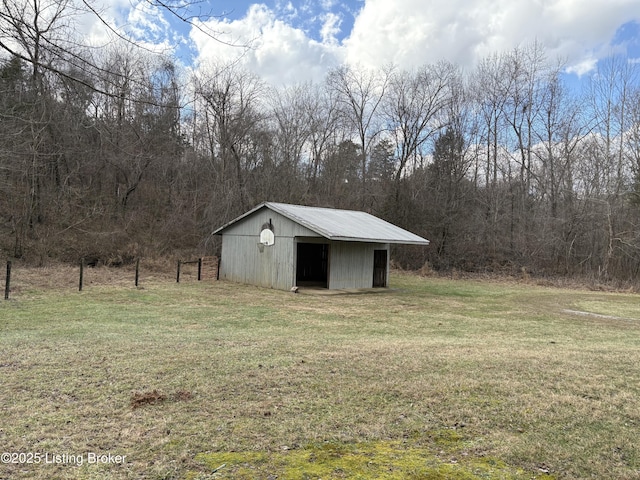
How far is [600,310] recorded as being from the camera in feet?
45.9

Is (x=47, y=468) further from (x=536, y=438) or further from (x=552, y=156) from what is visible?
(x=552, y=156)

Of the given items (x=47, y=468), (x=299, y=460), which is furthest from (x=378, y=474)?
(x=47, y=468)

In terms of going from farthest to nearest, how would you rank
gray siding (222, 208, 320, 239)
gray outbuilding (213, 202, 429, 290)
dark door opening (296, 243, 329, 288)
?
dark door opening (296, 243, 329, 288) < gray outbuilding (213, 202, 429, 290) < gray siding (222, 208, 320, 239)

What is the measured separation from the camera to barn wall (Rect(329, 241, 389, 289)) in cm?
1688

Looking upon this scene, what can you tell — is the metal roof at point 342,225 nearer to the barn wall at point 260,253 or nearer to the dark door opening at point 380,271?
the barn wall at point 260,253

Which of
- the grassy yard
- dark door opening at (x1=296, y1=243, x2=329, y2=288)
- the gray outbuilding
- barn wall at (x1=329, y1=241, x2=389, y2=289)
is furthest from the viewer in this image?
dark door opening at (x1=296, y1=243, x2=329, y2=288)

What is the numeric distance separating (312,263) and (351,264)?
3.82m

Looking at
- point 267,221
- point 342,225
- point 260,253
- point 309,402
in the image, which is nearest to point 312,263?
point 260,253

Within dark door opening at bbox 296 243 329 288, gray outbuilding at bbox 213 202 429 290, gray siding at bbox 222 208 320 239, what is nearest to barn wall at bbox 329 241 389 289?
gray outbuilding at bbox 213 202 429 290

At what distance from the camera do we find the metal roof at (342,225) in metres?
15.4

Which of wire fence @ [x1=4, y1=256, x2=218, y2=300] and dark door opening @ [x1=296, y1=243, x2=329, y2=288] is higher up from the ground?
dark door opening @ [x1=296, y1=243, x2=329, y2=288]

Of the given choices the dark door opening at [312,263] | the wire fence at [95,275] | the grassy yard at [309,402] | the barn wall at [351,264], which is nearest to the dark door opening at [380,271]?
the barn wall at [351,264]

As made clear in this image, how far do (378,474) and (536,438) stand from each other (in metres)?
1.36

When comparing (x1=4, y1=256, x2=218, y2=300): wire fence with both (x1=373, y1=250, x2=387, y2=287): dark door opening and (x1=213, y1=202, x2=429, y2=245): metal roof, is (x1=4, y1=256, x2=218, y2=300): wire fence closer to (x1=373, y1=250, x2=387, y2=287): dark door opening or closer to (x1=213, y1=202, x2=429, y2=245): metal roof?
(x1=213, y1=202, x2=429, y2=245): metal roof
